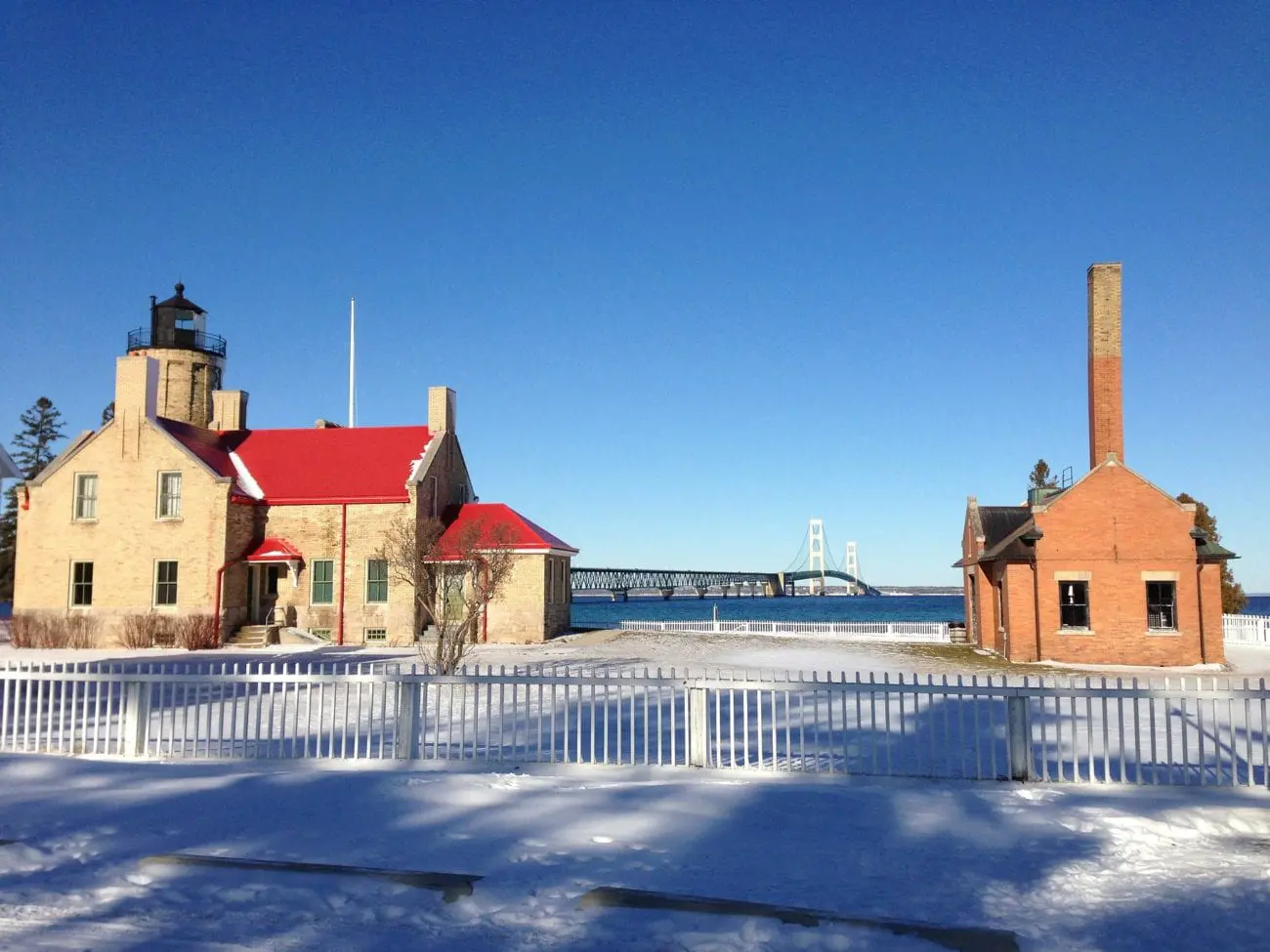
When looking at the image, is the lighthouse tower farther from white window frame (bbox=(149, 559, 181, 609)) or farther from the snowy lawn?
the snowy lawn

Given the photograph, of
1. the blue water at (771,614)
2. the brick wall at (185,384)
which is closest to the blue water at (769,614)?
the blue water at (771,614)

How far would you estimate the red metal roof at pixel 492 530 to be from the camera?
3002cm

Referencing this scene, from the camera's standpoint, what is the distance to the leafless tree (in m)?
20.5

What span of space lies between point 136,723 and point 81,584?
23375 mm

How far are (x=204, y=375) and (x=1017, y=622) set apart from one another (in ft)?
104

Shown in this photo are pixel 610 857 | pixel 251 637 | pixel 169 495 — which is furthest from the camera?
pixel 169 495

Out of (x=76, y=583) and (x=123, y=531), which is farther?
(x=76, y=583)

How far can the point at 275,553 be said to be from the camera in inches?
1251

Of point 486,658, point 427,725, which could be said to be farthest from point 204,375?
point 427,725

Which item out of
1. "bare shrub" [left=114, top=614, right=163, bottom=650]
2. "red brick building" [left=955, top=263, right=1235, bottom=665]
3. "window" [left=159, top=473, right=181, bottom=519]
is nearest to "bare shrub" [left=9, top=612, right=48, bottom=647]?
"bare shrub" [left=114, top=614, right=163, bottom=650]

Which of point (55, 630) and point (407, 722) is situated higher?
point (407, 722)

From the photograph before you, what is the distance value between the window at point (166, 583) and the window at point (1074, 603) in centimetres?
2686

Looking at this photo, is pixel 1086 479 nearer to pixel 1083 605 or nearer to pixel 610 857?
pixel 1083 605

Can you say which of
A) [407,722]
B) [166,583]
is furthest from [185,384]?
[407,722]
